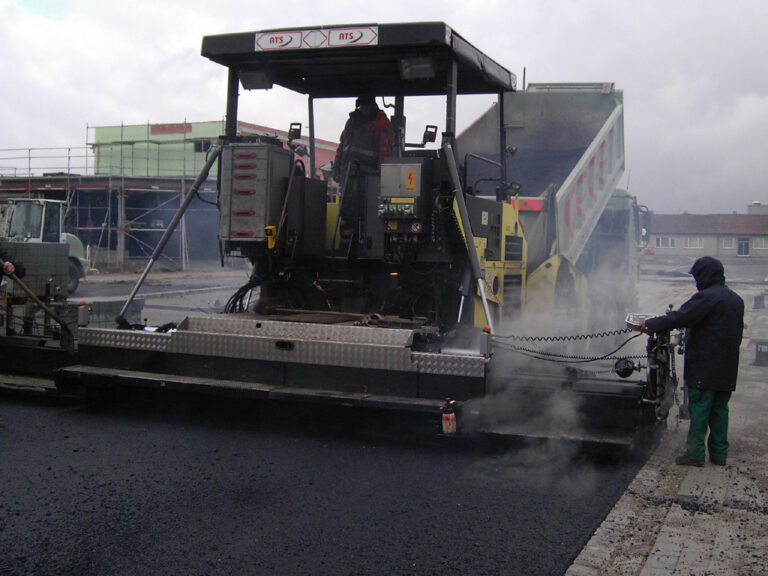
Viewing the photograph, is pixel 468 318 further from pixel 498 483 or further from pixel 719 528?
pixel 719 528

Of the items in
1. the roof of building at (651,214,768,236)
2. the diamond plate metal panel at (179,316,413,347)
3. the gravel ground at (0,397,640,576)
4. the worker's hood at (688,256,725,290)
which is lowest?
the gravel ground at (0,397,640,576)

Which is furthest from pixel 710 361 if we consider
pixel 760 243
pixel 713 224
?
pixel 713 224

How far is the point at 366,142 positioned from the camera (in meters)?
6.58

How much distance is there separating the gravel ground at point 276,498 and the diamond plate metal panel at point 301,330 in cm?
61

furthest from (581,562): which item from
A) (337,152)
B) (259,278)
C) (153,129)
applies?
(153,129)

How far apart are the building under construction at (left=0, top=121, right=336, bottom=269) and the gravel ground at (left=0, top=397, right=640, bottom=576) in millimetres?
20537

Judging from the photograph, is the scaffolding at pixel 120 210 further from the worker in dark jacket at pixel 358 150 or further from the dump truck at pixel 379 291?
the dump truck at pixel 379 291

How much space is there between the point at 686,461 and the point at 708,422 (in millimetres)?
307

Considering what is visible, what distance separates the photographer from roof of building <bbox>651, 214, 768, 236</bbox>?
210ft

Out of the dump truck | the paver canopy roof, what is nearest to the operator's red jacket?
the dump truck

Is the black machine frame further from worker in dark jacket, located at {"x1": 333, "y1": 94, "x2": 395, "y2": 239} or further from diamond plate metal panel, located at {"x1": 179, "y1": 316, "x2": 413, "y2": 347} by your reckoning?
diamond plate metal panel, located at {"x1": 179, "y1": 316, "x2": 413, "y2": 347}

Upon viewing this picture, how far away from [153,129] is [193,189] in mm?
27646

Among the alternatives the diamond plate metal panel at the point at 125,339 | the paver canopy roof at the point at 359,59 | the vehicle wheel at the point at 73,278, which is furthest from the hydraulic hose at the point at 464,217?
the vehicle wheel at the point at 73,278

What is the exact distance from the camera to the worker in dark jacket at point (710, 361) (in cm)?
502
